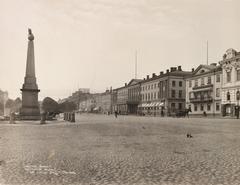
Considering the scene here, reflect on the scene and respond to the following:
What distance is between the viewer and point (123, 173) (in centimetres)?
628

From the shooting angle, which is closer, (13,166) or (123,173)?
(123,173)

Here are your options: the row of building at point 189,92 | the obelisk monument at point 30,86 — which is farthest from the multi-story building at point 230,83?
the obelisk monument at point 30,86

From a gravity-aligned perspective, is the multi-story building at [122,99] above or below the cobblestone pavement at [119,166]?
above

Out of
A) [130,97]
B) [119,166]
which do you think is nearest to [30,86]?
[119,166]

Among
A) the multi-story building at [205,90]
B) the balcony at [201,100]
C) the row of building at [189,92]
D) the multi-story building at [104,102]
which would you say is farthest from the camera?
the multi-story building at [104,102]

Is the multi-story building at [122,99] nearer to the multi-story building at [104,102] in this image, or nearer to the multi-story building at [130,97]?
the multi-story building at [130,97]

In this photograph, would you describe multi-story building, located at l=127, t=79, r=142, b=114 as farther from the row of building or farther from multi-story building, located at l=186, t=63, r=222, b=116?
multi-story building, located at l=186, t=63, r=222, b=116

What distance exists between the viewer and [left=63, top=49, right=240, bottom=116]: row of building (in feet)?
169

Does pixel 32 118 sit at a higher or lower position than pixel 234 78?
lower

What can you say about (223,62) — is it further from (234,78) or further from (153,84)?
(153,84)

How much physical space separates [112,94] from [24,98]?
306 ft

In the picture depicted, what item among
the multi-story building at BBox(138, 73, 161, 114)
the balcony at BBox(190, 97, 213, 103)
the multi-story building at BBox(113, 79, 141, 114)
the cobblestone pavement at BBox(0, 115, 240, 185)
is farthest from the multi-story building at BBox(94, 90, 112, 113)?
the cobblestone pavement at BBox(0, 115, 240, 185)

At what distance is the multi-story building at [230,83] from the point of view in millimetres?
49509

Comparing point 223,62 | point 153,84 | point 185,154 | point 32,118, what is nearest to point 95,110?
point 153,84
